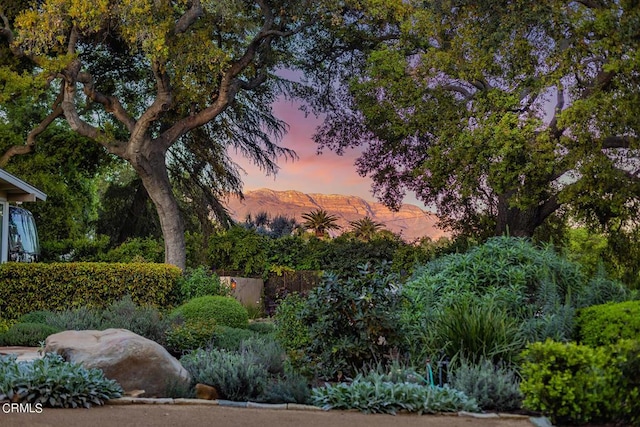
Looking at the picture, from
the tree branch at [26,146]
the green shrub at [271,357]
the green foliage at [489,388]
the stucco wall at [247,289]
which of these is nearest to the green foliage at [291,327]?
the green shrub at [271,357]

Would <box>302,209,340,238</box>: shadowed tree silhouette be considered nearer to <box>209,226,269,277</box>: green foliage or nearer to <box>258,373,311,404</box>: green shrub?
<box>209,226,269,277</box>: green foliage

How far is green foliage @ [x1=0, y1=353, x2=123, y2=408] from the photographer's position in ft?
19.6

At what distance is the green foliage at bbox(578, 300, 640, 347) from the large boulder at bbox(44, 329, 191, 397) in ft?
14.4

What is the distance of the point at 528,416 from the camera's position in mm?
5984

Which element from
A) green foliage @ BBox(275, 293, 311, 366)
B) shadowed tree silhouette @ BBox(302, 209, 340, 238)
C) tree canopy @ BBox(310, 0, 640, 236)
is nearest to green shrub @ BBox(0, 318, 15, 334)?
green foliage @ BBox(275, 293, 311, 366)

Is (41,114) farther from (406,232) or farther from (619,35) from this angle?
(619,35)

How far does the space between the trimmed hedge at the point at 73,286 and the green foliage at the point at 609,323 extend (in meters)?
9.77

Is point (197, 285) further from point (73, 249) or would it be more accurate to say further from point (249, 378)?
point (73, 249)

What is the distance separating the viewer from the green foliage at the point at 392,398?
6039 mm

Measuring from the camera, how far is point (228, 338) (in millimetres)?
10156

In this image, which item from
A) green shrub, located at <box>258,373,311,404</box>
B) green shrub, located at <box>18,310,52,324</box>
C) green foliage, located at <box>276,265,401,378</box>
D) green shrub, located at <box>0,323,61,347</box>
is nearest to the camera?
green shrub, located at <box>258,373,311,404</box>

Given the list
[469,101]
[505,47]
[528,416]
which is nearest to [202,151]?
[469,101]

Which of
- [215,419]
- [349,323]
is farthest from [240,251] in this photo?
[215,419]

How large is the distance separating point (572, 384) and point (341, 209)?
89.3ft
